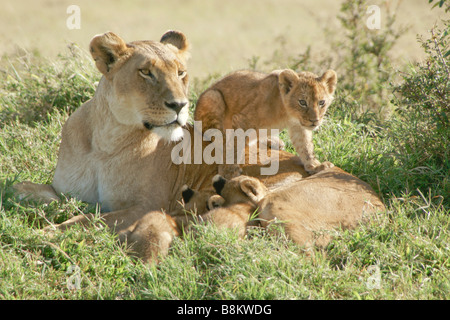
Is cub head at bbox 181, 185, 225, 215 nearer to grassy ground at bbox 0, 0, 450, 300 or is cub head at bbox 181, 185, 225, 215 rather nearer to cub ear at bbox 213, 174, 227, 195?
cub ear at bbox 213, 174, 227, 195

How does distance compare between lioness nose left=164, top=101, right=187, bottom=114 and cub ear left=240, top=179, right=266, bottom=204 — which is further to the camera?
cub ear left=240, top=179, right=266, bottom=204

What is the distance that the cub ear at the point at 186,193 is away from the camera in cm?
493

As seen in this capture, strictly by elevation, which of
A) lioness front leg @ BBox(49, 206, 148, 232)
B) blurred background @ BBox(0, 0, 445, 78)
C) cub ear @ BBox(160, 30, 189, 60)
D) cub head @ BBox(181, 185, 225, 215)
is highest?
cub ear @ BBox(160, 30, 189, 60)

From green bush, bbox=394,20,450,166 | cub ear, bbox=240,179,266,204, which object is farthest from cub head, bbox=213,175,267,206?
green bush, bbox=394,20,450,166

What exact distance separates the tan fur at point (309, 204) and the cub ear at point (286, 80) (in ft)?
2.85

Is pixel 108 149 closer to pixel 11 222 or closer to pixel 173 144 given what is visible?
pixel 173 144

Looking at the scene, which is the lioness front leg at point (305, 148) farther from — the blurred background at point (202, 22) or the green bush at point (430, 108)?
the blurred background at point (202, 22)

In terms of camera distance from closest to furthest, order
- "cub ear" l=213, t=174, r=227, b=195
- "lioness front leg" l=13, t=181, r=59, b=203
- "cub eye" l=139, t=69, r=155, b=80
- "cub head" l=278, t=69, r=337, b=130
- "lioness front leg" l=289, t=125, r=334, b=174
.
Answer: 1. "cub eye" l=139, t=69, r=155, b=80
2. "cub ear" l=213, t=174, r=227, b=195
3. "lioness front leg" l=13, t=181, r=59, b=203
4. "cub head" l=278, t=69, r=337, b=130
5. "lioness front leg" l=289, t=125, r=334, b=174

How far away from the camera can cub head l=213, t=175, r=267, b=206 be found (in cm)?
474

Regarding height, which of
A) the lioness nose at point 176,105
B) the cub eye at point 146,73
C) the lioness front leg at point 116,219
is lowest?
the lioness front leg at point 116,219

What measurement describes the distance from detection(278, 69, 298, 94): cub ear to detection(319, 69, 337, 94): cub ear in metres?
0.25

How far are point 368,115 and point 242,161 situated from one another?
2.26 meters

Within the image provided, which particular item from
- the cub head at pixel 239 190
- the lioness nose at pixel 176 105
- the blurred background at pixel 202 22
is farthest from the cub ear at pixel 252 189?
the blurred background at pixel 202 22
